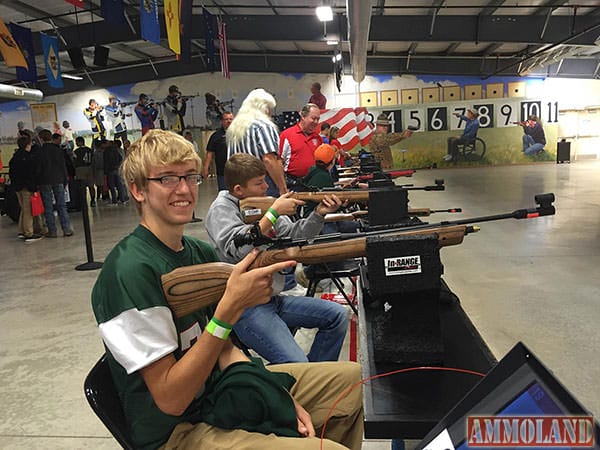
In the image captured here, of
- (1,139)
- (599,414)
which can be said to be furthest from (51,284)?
(1,139)

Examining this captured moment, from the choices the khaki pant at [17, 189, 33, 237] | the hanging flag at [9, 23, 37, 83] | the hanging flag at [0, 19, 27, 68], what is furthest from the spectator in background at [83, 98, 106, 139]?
the khaki pant at [17, 189, 33, 237]

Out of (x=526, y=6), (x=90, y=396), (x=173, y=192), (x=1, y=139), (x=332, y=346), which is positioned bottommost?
(x=332, y=346)

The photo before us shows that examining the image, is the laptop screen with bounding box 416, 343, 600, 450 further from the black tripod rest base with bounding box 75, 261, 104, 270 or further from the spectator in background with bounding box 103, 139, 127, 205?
the spectator in background with bounding box 103, 139, 127, 205

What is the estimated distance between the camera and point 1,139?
17.8 m

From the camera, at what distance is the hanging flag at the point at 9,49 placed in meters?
7.20

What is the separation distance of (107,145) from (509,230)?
906cm

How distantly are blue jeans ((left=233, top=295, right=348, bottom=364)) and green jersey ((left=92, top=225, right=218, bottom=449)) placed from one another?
702 mm

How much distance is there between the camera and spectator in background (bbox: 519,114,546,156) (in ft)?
55.9

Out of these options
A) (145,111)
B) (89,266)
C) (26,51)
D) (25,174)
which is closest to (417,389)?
(89,266)

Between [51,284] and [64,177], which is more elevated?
[64,177]

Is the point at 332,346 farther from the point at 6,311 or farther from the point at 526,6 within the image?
the point at 526,6

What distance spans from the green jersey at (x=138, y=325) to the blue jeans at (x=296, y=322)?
0.70m

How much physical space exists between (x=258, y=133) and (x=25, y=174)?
17.0 ft

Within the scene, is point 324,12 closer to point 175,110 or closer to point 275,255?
point 275,255
